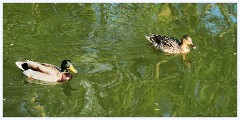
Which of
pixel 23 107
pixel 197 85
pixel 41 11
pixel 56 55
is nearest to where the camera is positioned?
pixel 23 107

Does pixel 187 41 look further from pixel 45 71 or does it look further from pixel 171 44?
pixel 45 71

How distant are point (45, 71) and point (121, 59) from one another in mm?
1300

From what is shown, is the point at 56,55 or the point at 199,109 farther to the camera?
the point at 56,55

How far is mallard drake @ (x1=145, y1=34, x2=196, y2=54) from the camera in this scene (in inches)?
Answer: 405

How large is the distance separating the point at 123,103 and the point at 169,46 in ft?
6.50

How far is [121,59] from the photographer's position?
32.3 ft

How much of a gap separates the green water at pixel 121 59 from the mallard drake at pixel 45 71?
118mm

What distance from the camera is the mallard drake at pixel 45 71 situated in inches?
363

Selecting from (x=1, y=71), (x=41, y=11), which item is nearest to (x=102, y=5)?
(x=41, y=11)

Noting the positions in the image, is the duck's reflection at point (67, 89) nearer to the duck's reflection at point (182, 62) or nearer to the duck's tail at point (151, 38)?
the duck's reflection at point (182, 62)

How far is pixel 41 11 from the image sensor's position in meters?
11.3

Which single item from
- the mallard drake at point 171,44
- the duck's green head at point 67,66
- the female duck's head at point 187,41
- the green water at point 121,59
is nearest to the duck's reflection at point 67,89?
the green water at point 121,59

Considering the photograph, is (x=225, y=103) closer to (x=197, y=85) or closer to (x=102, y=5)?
(x=197, y=85)

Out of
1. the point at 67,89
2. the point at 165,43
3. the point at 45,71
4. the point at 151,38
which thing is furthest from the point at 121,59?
the point at 45,71
